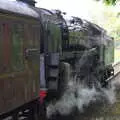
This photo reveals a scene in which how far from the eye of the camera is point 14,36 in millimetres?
6133

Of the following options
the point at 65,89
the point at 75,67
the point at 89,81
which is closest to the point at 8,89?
the point at 65,89

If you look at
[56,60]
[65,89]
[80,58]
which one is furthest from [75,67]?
[56,60]

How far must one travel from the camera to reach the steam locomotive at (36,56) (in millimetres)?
5910

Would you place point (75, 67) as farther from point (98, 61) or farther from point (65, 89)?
point (98, 61)

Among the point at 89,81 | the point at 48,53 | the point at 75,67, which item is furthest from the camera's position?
the point at 89,81

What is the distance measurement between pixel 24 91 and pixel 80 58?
213 inches

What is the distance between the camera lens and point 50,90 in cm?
850

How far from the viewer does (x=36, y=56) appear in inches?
279

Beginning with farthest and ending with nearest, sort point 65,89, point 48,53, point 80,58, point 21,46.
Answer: point 80,58 < point 65,89 < point 48,53 < point 21,46

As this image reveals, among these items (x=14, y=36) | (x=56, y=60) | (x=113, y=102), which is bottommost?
(x=113, y=102)

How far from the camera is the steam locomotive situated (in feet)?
19.4

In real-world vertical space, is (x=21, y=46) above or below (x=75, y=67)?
above

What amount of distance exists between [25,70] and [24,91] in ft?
1.12

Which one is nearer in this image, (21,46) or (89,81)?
(21,46)
